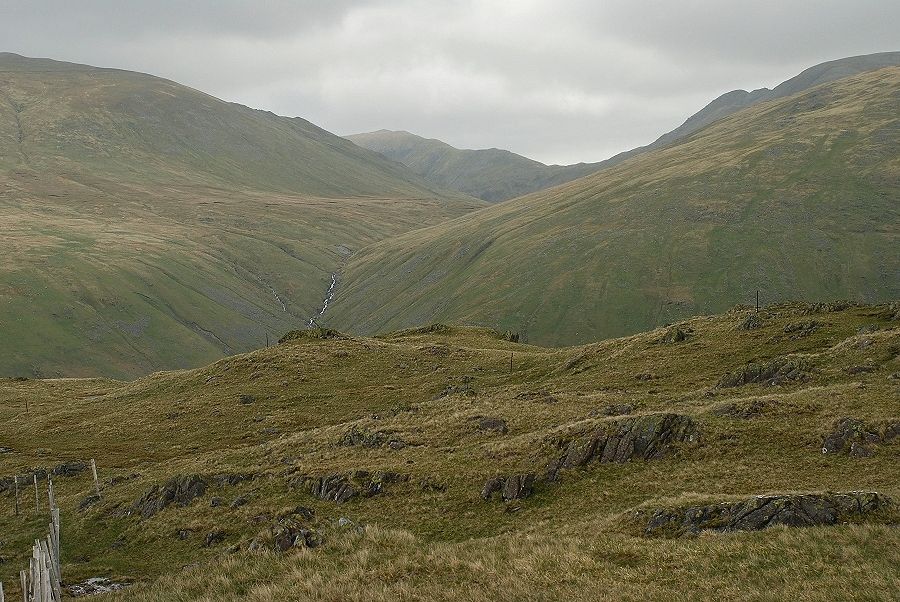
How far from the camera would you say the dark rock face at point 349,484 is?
3738 centimetres

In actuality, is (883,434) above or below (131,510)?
above

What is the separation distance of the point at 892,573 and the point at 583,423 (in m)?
23.2

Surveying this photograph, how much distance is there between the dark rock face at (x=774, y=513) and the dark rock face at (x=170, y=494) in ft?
104

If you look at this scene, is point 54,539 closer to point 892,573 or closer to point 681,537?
point 681,537

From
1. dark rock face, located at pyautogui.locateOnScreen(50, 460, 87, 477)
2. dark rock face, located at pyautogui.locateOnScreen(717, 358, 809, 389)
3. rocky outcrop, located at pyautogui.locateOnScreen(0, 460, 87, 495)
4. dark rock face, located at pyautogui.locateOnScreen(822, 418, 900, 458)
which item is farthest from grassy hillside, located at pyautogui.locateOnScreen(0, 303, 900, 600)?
rocky outcrop, located at pyautogui.locateOnScreen(0, 460, 87, 495)

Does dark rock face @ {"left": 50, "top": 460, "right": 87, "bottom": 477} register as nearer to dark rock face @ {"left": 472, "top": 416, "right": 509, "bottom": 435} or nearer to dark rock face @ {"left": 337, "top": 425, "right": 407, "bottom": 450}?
dark rock face @ {"left": 337, "top": 425, "right": 407, "bottom": 450}

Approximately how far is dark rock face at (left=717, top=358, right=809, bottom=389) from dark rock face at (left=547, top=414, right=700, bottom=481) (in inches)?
553

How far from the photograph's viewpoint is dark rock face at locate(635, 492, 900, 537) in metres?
19.7

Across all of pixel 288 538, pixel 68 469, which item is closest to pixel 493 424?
pixel 288 538

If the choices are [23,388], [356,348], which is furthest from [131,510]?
[23,388]

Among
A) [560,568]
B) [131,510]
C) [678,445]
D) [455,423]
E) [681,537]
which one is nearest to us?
[560,568]

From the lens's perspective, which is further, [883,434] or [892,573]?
[883,434]

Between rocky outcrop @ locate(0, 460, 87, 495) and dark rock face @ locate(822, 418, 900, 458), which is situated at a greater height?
dark rock face @ locate(822, 418, 900, 458)

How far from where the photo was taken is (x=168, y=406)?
80.7m
